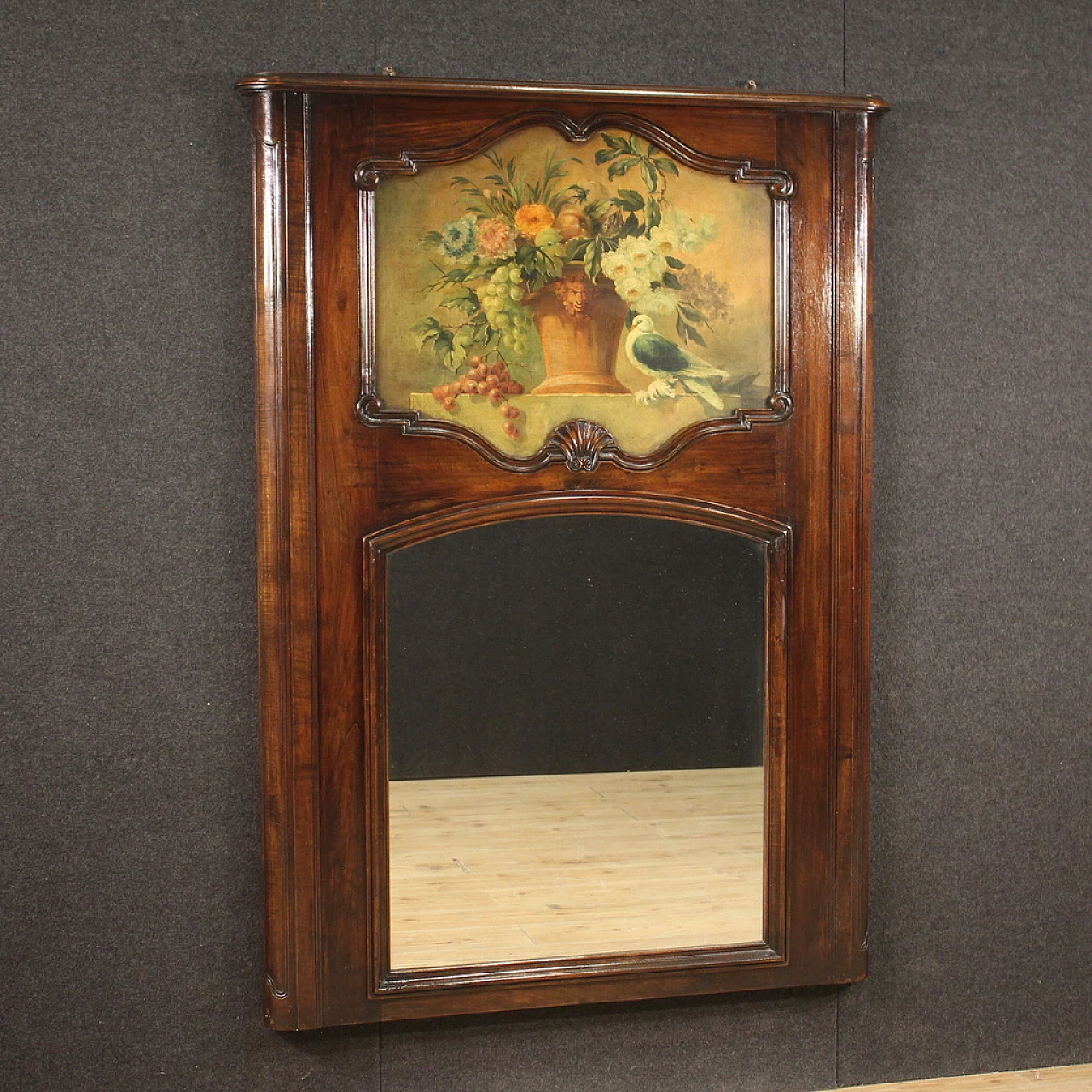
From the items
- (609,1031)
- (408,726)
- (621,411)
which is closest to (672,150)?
(621,411)

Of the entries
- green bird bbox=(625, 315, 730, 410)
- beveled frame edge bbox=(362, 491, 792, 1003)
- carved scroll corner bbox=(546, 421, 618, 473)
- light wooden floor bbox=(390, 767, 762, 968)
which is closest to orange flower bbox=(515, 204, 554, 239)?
green bird bbox=(625, 315, 730, 410)

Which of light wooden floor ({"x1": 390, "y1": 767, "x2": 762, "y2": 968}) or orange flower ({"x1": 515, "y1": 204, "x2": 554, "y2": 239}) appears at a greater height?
orange flower ({"x1": 515, "y1": 204, "x2": 554, "y2": 239})

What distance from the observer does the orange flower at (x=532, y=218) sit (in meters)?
2.37

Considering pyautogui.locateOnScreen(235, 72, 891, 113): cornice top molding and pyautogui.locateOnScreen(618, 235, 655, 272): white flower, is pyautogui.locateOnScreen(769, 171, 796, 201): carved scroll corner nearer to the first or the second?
pyautogui.locateOnScreen(235, 72, 891, 113): cornice top molding

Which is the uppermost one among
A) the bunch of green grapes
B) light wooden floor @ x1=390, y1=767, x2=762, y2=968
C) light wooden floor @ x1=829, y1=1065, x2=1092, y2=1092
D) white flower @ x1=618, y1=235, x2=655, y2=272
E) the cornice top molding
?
the cornice top molding

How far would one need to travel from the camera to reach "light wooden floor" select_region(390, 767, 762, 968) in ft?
7.98

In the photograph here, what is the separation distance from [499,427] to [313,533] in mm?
368

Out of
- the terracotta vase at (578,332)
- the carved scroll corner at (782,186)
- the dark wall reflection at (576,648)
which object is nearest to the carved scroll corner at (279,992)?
the dark wall reflection at (576,648)

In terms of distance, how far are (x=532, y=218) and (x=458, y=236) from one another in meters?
0.13

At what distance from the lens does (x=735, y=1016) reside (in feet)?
8.53

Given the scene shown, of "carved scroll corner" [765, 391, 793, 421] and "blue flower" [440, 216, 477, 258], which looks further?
"carved scroll corner" [765, 391, 793, 421]

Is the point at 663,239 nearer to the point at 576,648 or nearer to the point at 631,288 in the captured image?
→ the point at 631,288

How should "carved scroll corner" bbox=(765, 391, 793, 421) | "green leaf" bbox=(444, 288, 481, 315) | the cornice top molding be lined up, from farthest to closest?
"carved scroll corner" bbox=(765, 391, 793, 421) < "green leaf" bbox=(444, 288, 481, 315) < the cornice top molding

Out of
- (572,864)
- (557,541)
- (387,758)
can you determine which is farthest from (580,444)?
(572,864)
